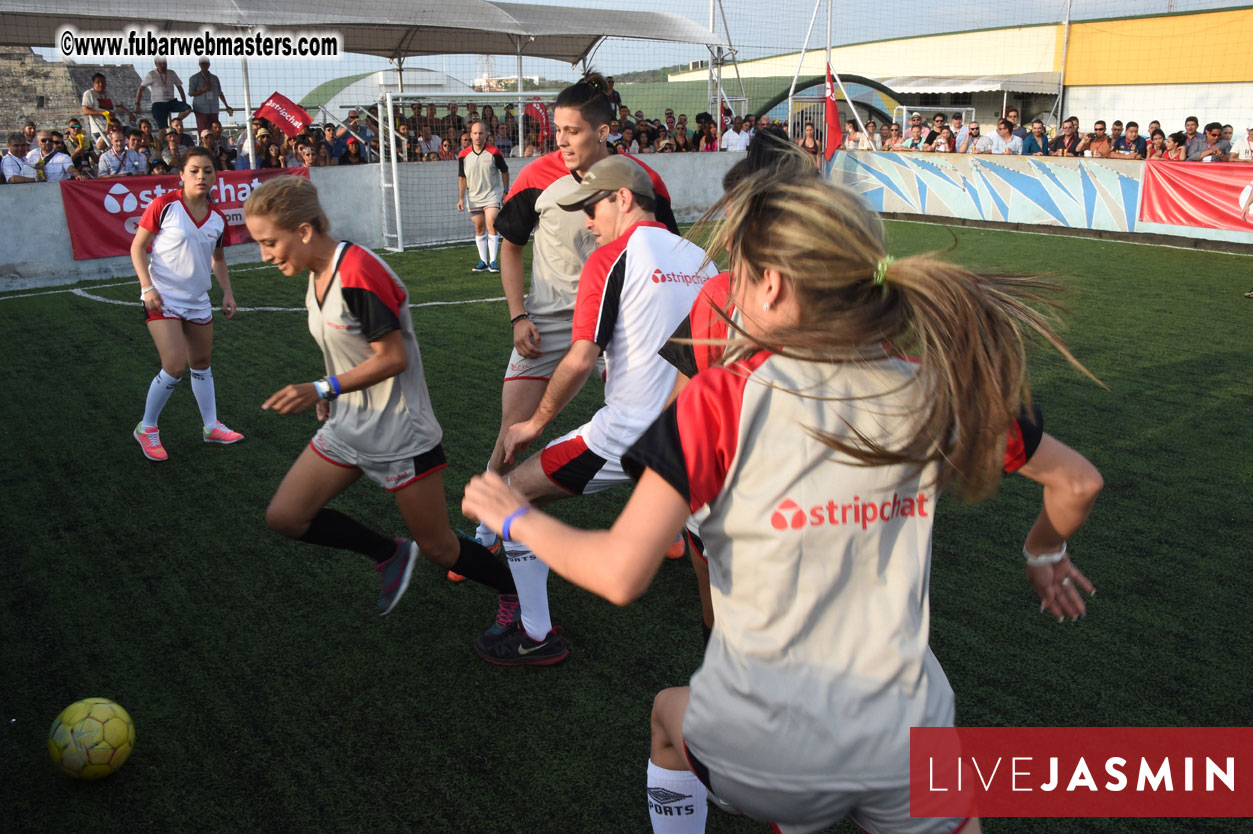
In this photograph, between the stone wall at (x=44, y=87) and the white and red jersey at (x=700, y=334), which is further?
the stone wall at (x=44, y=87)

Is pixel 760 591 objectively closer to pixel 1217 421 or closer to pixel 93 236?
pixel 1217 421

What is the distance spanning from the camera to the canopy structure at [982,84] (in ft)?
93.0

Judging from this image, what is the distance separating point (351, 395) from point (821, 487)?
253 centimetres

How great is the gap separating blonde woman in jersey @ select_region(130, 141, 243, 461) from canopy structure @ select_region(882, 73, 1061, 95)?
86.2ft

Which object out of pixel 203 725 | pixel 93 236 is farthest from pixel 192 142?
pixel 203 725

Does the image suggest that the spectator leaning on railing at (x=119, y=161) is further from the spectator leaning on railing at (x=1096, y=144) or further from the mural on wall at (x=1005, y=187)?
the spectator leaning on railing at (x=1096, y=144)

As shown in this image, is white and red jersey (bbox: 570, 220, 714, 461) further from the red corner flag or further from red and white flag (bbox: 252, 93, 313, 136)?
the red corner flag

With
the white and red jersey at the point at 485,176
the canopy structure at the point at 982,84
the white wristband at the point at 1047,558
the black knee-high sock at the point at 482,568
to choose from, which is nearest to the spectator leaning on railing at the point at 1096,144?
the white and red jersey at the point at 485,176

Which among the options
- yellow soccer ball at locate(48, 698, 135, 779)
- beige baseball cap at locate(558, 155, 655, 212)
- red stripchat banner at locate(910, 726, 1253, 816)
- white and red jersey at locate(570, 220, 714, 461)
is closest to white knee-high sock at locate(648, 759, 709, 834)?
red stripchat banner at locate(910, 726, 1253, 816)

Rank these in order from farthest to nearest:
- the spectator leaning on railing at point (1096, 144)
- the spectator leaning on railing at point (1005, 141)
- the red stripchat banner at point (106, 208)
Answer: the spectator leaning on railing at point (1005, 141) → the spectator leaning on railing at point (1096, 144) → the red stripchat banner at point (106, 208)

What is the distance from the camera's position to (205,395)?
6.40 meters

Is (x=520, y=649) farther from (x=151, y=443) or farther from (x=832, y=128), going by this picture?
(x=832, y=128)

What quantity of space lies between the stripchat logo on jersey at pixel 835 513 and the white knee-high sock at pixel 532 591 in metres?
2.28

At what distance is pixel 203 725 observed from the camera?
11.6 feet
